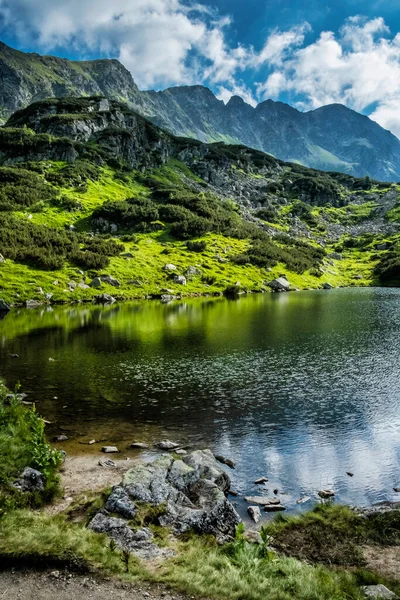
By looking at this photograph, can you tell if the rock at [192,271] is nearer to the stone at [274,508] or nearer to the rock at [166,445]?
the rock at [166,445]

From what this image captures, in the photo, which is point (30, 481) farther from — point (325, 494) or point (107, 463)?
point (325, 494)

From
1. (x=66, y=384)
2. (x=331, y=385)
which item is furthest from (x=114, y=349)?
(x=331, y=385)

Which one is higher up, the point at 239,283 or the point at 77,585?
the point at 239,283

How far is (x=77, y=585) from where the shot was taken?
1050 cm

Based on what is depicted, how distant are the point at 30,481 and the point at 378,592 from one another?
13993 mm

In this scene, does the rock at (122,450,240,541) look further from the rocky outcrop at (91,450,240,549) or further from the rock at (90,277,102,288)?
the rock at (90,277,102,288)

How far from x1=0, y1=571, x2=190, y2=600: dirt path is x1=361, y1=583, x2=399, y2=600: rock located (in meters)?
5.37

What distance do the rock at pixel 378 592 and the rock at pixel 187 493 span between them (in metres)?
4.83

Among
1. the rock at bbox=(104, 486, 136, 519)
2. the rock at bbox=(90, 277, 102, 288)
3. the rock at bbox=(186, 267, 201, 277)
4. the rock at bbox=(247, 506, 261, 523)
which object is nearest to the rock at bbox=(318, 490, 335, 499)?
the rock at bbox=(247, 506, 261, 523)

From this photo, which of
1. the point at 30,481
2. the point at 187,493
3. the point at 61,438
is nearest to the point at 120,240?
the point at 61,438

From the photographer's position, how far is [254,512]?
654 inches

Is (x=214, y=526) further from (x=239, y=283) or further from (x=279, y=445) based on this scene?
(x=239, y=283)

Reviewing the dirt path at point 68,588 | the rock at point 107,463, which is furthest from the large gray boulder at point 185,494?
the dirt path at point 68,588

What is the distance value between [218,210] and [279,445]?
165 meters
